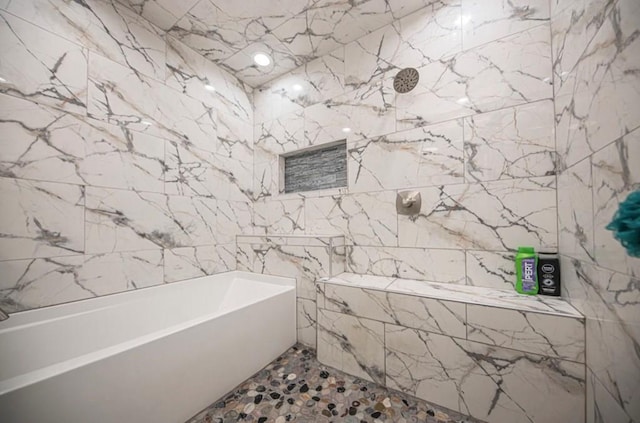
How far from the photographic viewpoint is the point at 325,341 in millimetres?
1571

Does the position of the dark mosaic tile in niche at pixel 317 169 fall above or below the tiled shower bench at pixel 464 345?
above

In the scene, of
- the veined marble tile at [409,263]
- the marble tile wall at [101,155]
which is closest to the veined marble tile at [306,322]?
the veined marble tile at [409,263]

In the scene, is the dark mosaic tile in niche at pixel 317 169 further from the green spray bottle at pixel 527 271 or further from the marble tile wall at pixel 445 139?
the green spray bottle at pixel 527 271

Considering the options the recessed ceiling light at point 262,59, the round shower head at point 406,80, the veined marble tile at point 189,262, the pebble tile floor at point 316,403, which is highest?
the recessed ceiling light at point 262,59

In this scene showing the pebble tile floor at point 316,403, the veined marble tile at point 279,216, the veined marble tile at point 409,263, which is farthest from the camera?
the veined marble tile at point 279,216

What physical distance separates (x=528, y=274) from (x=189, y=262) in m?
2.40

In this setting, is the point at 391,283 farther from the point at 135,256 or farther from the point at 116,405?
the point at 135,256

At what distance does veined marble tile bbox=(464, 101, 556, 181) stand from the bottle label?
1.67ft

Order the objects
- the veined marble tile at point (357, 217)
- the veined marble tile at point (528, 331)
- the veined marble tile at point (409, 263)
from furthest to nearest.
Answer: the veined marble tile at point (357, 217) < the veined marble tile at point (409, 263) < the veined marble tile at point (528, 331)

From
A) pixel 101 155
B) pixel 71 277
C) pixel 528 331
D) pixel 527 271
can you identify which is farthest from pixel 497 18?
pixel 71 277

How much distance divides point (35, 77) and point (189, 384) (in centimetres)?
189

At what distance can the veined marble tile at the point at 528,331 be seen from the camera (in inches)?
36.8

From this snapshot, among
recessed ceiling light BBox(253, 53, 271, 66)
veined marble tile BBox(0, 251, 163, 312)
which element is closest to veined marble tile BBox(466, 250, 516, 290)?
veined marble tile BBox(0, 251, 163, 312)

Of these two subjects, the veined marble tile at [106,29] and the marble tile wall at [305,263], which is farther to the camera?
the marble tile wall at [305,263]
